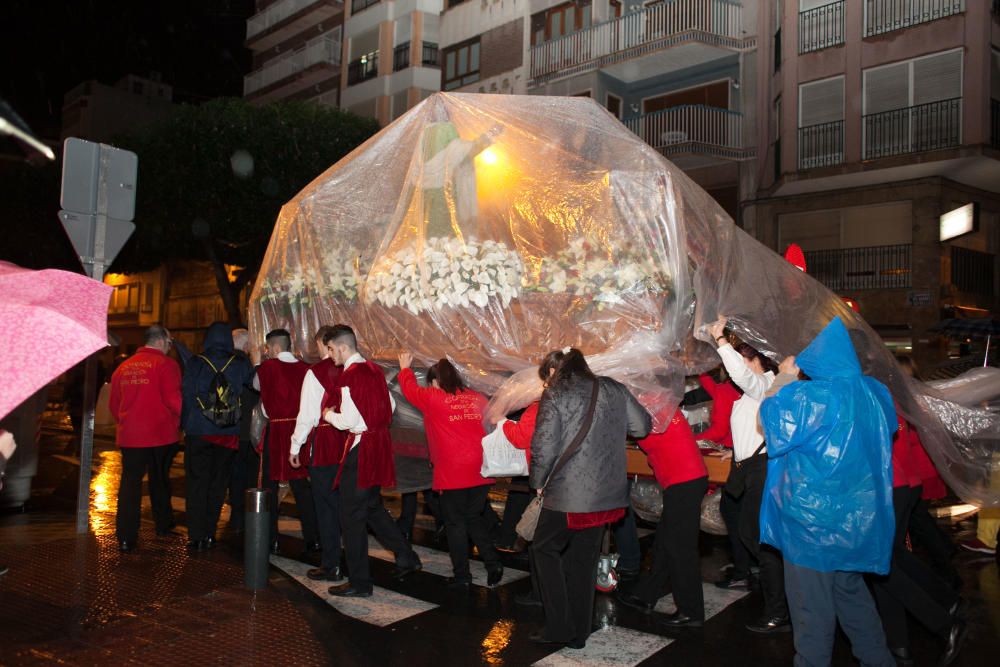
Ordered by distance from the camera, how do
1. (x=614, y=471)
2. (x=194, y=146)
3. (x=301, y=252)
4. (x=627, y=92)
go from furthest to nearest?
Answer: (x=627, y=92) → (x=194, y=146) → (x=301, y=252) → (x=614, y=471)

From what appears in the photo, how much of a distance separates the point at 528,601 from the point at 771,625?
153 centimetres

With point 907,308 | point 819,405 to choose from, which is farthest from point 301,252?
point 907,308

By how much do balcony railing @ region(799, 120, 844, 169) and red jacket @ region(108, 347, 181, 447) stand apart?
52.5 feet

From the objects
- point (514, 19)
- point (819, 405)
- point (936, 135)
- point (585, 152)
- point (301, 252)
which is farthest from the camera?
point (514, 19)

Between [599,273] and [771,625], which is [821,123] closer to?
[599,273]

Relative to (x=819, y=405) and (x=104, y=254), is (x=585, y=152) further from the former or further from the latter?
(x=104, y=254)

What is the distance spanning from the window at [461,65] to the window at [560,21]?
2.65 metres

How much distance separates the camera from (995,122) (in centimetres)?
1712

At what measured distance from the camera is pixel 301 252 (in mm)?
6891

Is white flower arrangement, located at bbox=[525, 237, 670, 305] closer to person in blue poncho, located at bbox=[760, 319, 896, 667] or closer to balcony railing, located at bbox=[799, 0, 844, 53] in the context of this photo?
person in blue poncho, located at bbox=[760, 319, 896, 667]

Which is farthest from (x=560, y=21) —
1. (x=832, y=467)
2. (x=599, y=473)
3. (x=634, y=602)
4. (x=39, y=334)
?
(x=39, y=334)

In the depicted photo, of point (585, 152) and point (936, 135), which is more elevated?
point (936, 135)

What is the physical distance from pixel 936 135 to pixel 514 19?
492 inches

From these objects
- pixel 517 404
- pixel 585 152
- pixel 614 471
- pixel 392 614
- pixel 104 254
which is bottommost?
pixel 392 614
